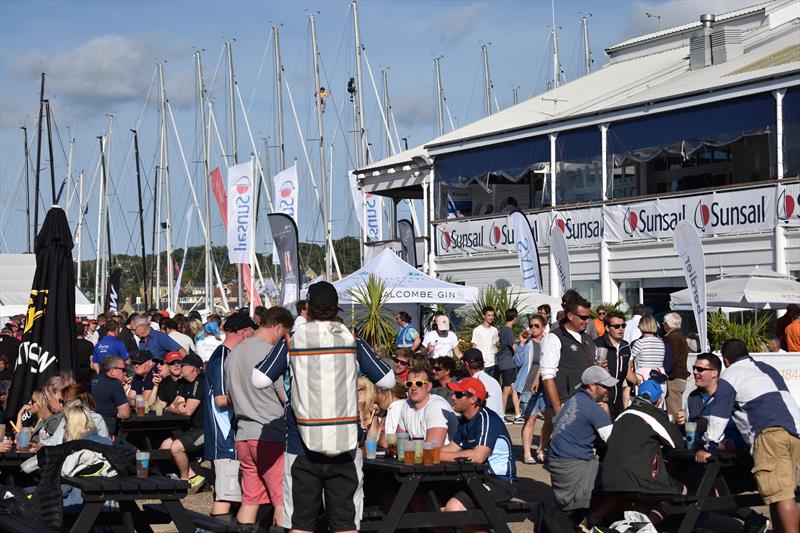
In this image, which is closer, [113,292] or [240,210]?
[240,210]

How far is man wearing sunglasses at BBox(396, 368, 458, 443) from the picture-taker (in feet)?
27.8

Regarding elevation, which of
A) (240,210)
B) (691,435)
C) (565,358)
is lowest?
(691,435)

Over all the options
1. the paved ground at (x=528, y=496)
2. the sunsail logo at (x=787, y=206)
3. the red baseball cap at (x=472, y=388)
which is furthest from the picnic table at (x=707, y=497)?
the sunsail logo at (x=787, y=206)

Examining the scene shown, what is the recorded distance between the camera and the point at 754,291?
17.9m

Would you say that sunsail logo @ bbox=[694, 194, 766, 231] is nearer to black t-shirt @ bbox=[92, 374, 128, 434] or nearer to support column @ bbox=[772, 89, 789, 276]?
support column @ bbox=[772, 89, 789, 276]

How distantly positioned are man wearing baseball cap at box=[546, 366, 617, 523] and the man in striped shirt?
882 mm

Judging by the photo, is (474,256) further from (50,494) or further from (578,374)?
(50,494)

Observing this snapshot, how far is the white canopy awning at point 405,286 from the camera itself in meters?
23.0

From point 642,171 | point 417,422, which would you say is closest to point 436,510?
point 417,422

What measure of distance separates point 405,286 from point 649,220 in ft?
19.8

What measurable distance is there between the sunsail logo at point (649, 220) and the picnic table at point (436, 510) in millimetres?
17548

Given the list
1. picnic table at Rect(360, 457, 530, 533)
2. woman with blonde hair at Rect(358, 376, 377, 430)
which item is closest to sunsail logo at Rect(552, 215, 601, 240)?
woman with blonde hair at Rect(358, 376, 377, 430)

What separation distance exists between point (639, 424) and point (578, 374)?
3.05 m

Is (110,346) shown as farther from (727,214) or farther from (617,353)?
(727,214)
